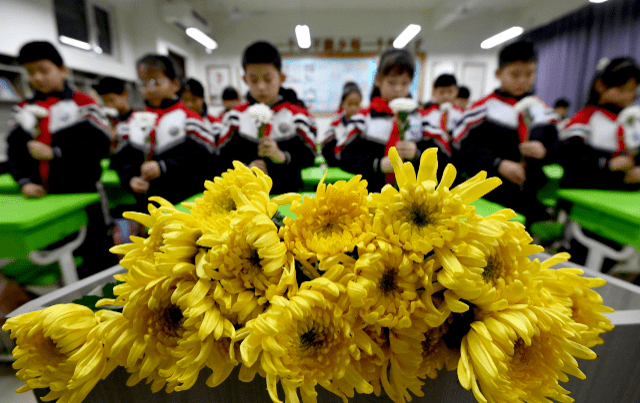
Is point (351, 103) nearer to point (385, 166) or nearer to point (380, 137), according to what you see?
point (380, 137)

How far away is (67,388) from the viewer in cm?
38

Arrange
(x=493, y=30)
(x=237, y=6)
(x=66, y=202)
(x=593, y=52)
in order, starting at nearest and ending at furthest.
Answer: (x=66, y=202)
(x=593, y=52)
(x=237, y=6)
(x=493, y=30)

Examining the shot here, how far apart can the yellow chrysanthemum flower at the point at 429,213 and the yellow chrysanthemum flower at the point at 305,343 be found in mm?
104

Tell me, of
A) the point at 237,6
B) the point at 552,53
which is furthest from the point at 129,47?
the point at 552,53

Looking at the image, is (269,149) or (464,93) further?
(464,93)

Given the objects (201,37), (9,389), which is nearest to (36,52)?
(9,389)

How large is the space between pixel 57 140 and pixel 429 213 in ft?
7.08

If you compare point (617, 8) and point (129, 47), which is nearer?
point (617, 8)

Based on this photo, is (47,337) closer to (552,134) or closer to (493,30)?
(552,134)

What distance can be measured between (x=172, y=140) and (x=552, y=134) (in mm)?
2101

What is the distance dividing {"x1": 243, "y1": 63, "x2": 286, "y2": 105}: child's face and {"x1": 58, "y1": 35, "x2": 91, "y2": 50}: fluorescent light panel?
4770mm

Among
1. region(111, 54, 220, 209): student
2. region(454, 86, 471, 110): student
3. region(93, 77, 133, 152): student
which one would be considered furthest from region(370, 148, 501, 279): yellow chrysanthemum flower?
region(454, 86, 471, 110): student

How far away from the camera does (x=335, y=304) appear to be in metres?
0.34

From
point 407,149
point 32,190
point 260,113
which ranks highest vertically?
point 260,113
